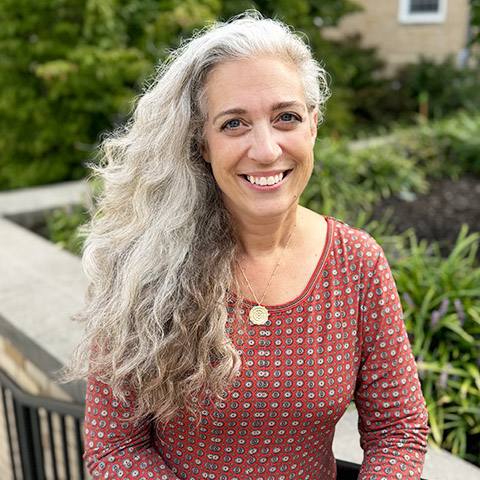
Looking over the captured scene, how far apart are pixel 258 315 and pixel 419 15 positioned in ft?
50.8

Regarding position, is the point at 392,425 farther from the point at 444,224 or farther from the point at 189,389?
the point at 444,224

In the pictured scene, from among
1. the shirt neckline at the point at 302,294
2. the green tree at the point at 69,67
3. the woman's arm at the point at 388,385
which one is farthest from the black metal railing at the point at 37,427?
the green tree at the point at 69,67

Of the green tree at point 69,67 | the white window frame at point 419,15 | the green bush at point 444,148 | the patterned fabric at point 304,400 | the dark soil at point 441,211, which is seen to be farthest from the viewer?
the white window frame at point 419,15

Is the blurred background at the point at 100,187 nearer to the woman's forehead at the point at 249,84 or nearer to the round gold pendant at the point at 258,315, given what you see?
the round gold pendant at the point at 258,315

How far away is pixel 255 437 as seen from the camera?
4.98 feet

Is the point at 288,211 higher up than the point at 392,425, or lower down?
higher up

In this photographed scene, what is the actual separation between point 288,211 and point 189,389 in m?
0.51

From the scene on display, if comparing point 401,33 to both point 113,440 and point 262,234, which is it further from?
point 113,440

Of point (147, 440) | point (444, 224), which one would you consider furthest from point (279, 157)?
point (444, 224)

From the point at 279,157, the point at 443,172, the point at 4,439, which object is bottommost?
the point at 4,439

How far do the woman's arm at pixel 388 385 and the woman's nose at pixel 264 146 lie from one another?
16.1 inches

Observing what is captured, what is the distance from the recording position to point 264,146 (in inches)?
55.1

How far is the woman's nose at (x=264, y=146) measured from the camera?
4.59 ft

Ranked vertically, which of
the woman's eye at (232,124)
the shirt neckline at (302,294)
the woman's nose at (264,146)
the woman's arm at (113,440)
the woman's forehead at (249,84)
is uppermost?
the woman's forehead at (249,84)
